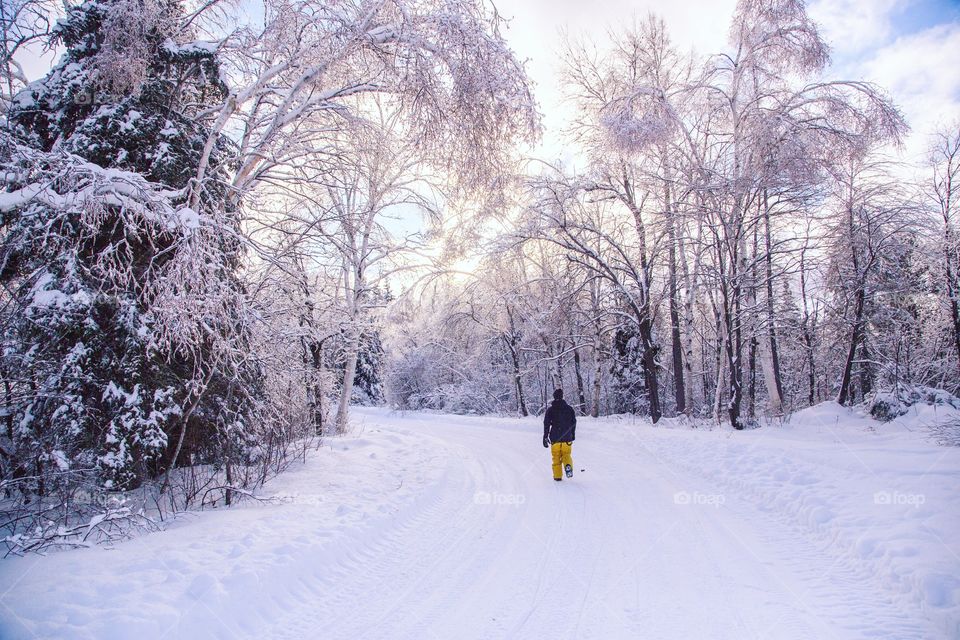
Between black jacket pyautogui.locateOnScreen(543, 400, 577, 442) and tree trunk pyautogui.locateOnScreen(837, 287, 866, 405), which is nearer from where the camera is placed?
black jacket pyautogui.locateOnScreen(543, 400, 577, 442)

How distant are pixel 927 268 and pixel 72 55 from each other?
1001 inches

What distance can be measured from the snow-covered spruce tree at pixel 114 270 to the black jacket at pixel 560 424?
557cm

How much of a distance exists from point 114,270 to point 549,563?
5575 millimetres

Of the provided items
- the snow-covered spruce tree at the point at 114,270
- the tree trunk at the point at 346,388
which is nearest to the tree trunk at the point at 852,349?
the tree trunk at the point at 346,388

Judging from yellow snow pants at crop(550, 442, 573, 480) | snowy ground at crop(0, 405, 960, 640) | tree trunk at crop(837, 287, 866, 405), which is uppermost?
tree trunk at crop(837, 287, 866, 405)

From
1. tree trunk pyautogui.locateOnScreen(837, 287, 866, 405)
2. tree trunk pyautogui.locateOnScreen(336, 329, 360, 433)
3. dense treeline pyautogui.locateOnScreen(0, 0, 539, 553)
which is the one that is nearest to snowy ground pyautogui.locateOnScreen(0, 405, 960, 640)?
dense treeline pyautogui.locateOnScreen(0, 0, 539, 553)

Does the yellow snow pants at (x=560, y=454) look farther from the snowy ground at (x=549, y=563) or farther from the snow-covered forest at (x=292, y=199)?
the snow-covered forest at (x=292, y=199)

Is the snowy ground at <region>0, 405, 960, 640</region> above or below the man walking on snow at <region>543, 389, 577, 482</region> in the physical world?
below

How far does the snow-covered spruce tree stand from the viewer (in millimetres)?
4461

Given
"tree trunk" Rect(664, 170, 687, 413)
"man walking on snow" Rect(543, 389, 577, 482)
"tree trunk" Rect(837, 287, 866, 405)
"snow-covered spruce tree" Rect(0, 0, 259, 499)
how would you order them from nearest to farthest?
"snow-covered spruce tree" Rect(0, 0, 259, 499) < "man walking on snow" Rect(543, 389, 577, 482) < "tree trunk" Rect(837, 287, 866, 405) < "tree trunk" Rect(664, 170, 687, 413)

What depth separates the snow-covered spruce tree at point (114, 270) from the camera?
4461mm

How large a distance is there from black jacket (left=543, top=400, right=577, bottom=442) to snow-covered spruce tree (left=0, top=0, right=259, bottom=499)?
5.57 m

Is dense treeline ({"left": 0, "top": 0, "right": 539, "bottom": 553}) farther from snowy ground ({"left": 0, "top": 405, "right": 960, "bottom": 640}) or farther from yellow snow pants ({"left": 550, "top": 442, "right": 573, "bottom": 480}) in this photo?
yellow snow pants ({"left": 550, "top": 442, "right": 573, "bottom": 480})

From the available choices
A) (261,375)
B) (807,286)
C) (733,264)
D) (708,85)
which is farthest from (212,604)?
(807,286)
